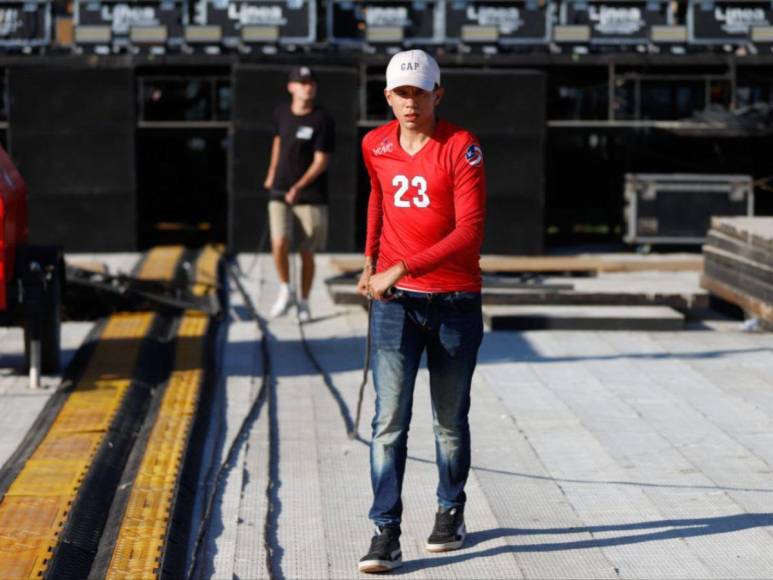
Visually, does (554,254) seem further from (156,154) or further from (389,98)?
(389,98)

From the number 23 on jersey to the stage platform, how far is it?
1.38 meters

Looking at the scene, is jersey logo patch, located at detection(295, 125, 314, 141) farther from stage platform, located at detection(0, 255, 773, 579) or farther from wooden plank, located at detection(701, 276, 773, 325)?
wooden plank, located at detection(701, 276, 773, 325)

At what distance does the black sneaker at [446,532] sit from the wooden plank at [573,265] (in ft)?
28.9

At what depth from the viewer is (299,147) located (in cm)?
1230

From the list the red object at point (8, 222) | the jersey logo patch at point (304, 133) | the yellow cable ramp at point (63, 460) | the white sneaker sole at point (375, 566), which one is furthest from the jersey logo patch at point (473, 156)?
the jersey logo patch at point (304, 133)

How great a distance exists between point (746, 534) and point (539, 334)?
19.0ft

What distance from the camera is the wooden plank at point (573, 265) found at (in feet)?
49.7

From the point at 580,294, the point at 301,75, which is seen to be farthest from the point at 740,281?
the point at 301,75

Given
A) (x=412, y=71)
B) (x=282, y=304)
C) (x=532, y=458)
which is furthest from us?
(x=282, y=304)

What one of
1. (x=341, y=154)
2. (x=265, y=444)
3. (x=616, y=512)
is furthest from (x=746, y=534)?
(x=341, y=154)

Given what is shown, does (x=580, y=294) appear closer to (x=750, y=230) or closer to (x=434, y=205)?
(x=750, y=230)

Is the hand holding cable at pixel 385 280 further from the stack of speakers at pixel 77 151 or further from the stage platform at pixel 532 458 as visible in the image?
the stack of speakers at pixel 77 151

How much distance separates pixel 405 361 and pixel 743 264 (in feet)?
25.2

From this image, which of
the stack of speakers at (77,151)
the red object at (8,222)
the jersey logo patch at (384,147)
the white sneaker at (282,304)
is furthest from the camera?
the stack of speakers at (77,151)
